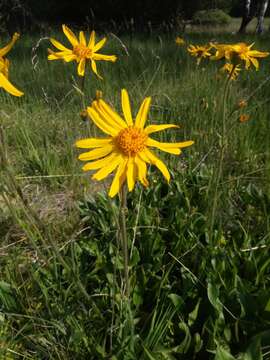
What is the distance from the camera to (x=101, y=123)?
1048 millimetres

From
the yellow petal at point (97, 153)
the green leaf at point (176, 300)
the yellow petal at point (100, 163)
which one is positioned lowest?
the green leaf at point (176, 300)

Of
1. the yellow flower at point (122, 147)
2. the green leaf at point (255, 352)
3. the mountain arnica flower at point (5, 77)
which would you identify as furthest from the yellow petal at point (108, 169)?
the green leaf at point (255, 352)

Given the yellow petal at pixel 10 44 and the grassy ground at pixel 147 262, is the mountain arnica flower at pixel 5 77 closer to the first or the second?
the yellow petal at pixel 10 44

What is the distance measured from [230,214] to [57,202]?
0.92 m

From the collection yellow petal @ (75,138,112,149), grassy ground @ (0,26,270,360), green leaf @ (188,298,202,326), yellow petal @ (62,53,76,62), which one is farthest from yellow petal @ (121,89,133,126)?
green leaf @ (188,298,202,326)

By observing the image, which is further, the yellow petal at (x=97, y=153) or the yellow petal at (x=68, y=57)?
the yellow petal at (x=68, y=57)

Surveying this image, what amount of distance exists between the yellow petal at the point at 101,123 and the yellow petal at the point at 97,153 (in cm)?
6

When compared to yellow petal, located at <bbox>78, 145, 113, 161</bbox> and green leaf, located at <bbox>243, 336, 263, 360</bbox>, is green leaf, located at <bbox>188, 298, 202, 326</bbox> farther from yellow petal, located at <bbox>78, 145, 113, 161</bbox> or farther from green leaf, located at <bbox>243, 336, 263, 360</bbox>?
yellow petal, located at <bbox>78, 145, 113, 161</bbox>

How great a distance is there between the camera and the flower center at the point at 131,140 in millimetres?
1000

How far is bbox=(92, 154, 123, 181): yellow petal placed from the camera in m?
0.88

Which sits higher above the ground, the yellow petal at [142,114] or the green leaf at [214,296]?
the yellow petal at [142,114]

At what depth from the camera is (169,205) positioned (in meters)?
1.68

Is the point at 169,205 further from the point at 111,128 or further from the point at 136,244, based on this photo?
the point at 111,128

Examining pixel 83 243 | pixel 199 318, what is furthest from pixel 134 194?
pixel 199 318
